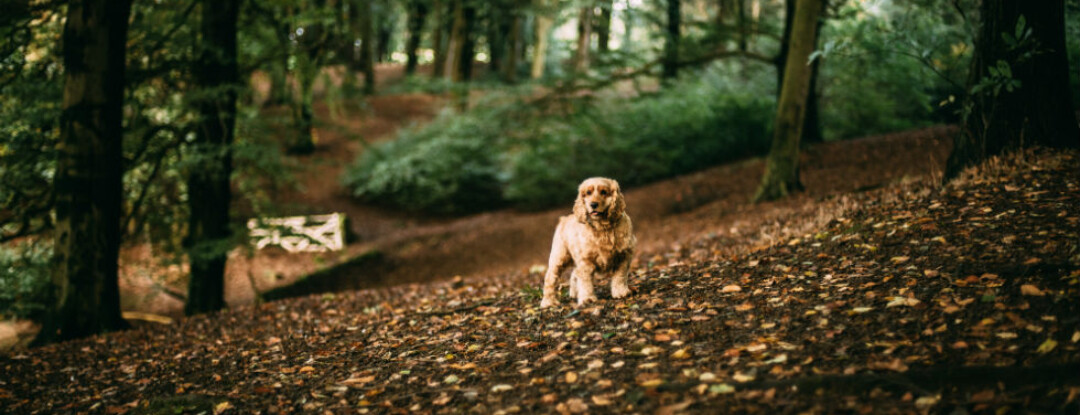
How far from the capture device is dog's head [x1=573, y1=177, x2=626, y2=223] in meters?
4.97

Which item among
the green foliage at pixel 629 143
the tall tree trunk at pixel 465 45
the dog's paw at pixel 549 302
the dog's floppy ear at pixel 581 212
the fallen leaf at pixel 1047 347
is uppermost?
the tall tree trunk at pixel 465 45

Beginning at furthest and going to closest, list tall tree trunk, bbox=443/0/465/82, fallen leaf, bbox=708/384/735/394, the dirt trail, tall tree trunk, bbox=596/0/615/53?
tall tree trunk, bbox=596/0/615/53 → tall tree trunk, bbox=443/0/465/82 → the dirt trail → fallen leaf, bbox=708/384/735/394

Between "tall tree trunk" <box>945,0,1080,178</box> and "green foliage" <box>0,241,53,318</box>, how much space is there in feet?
36.2

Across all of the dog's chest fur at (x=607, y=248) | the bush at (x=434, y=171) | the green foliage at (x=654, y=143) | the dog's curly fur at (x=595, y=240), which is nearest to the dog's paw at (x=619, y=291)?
the dog's curly fur at (x=595, y=240)

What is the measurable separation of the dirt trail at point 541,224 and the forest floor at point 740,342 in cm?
316

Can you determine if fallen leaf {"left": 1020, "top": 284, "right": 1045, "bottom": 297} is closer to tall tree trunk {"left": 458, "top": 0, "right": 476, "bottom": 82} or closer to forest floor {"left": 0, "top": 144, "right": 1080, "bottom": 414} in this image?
forest floor {"left": 0, "top": 144, "right": 1080, "bottom": 414}

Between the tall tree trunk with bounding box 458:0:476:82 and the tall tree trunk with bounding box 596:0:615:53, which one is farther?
the tall tree trunk with bounding box 596:0:615:53

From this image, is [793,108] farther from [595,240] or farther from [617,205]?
[595,240]

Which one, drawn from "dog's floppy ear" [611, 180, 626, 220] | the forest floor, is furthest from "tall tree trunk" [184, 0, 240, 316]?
"dog's floppy ear" [611, 180, 626, 220]

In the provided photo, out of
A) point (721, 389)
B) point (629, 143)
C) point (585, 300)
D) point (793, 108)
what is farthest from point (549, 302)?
point (629, 143)

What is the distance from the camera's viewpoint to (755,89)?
63.2ft

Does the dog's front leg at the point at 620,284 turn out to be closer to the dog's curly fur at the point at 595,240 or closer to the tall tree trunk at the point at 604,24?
the dog's curly fur at the point at 595,240

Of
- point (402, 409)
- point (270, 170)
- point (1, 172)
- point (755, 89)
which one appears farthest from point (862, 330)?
point (755, 89)

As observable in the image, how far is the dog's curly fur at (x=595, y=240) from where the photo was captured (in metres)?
5.04
